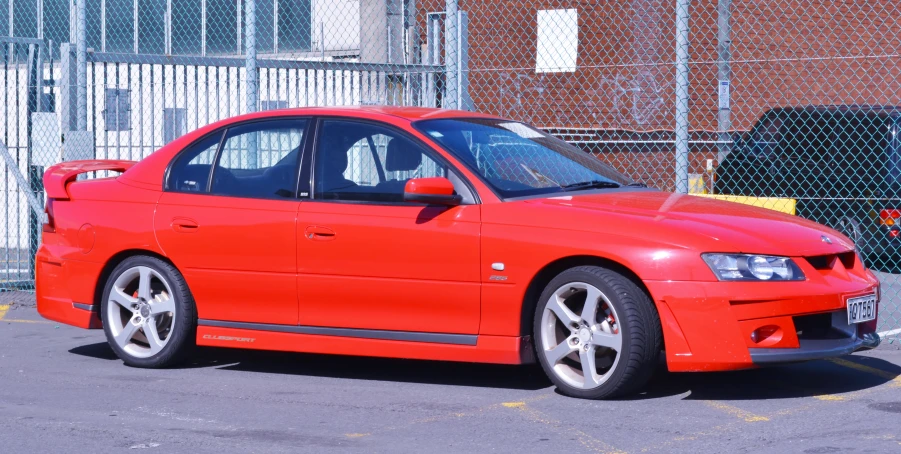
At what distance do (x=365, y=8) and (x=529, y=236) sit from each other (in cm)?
1039

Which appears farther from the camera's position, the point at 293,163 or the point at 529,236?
the point at 293,163

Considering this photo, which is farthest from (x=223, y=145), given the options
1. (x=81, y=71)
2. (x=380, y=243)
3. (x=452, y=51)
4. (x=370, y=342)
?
(x=81, y=71)

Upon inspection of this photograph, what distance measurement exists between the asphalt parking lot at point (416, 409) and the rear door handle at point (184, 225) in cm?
83

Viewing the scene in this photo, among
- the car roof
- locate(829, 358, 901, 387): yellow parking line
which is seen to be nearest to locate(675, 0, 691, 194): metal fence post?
locate(829, 358, 901, 387): yellow parking line

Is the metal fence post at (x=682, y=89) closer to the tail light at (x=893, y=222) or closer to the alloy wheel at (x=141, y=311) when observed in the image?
the alloy wheel at (x=141, y=311)

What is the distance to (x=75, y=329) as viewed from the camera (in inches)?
369

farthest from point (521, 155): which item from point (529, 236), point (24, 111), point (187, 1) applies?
point (187, 1)

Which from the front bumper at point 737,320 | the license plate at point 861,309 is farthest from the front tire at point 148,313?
the license plate at point 861,309

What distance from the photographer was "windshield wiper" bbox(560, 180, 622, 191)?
6.78 meters

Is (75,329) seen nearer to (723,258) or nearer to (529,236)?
(529,236)

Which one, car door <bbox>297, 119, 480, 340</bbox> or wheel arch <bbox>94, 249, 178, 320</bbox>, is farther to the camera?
wheel arch <bbox>94, 249, 178, 320</bbox>

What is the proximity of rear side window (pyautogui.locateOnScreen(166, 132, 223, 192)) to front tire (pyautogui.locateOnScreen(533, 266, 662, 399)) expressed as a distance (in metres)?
2.23

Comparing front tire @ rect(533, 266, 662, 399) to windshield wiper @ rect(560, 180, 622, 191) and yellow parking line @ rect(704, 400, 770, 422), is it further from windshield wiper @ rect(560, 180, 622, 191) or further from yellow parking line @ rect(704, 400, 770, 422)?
windshield wiper @ rect(560, 180, 622, 191)

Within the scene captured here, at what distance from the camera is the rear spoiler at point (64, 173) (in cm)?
771
